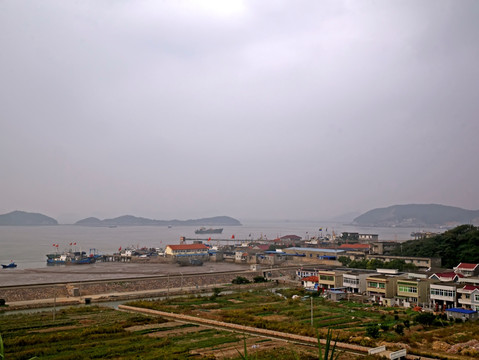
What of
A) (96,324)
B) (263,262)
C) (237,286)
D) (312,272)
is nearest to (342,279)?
(312,272)

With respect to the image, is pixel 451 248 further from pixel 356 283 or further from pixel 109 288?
pixel 109 288

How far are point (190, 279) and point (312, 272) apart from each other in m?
9.42

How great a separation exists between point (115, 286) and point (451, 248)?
27.0 meters

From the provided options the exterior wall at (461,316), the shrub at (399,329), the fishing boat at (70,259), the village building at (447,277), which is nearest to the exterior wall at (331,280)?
the village building at (447,277)

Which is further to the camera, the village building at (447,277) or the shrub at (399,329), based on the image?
the village building at (447,277)

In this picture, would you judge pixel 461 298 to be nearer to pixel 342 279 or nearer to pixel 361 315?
pixel 361 315

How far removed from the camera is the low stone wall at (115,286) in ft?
77.6

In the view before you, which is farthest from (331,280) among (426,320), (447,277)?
(426,320)

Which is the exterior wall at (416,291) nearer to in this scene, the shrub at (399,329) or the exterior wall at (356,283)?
the exterior wall at (356,283)

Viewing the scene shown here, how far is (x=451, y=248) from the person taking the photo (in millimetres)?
34000

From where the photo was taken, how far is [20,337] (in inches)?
544

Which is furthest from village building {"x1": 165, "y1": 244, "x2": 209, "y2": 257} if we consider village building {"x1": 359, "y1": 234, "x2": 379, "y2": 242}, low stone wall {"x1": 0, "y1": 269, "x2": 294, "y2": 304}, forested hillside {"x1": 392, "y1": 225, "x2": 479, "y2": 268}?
village building {"x1": 359, "y1": 234, "x2": 379, "y2": 242}

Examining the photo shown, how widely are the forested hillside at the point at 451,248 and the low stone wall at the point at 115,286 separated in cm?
1237

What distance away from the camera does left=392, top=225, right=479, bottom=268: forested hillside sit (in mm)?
31972
